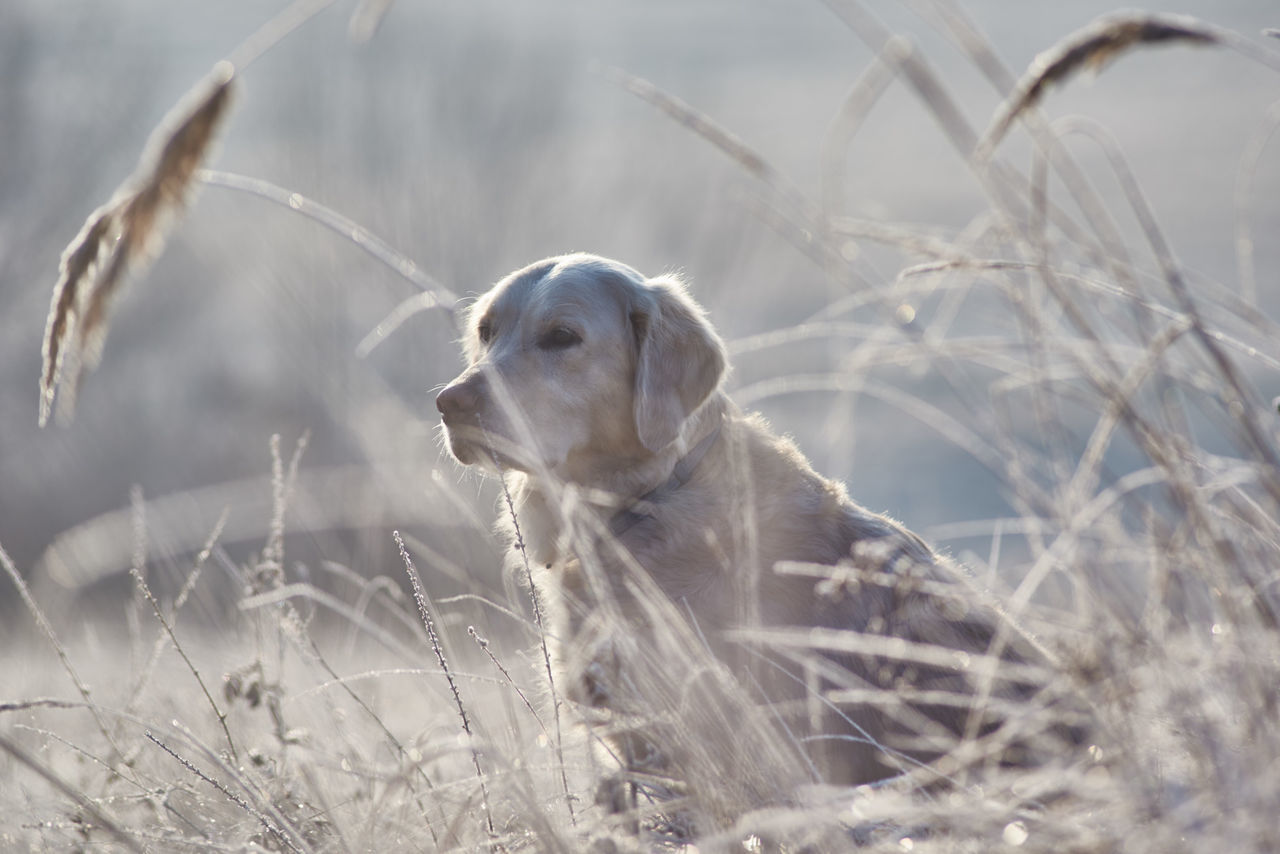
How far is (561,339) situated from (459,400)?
1.63 ft

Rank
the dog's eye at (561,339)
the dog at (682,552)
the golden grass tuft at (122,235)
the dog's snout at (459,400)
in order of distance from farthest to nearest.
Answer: the dog's eye at (561,339), the dog's snout at (459,400), the dog at (682,552), the golden grass tuft at (122,235)

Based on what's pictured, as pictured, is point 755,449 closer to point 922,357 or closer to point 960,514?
point 922,357

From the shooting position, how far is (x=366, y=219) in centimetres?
1862

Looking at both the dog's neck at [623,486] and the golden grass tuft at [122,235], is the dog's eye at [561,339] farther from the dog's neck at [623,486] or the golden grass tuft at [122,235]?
the golden grass tuft at [122,235]

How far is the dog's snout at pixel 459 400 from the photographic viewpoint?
277cm

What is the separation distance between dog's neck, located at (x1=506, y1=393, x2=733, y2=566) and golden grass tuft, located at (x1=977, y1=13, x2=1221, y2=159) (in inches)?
66.4

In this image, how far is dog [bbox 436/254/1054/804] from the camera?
1516mm

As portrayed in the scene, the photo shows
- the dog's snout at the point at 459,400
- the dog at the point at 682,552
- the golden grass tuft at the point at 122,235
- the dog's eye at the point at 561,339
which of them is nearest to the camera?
the golden grass tuft at the point at 122,235

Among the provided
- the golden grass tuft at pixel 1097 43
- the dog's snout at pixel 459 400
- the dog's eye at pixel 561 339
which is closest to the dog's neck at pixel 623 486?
the dog's snout at pixel 459 400

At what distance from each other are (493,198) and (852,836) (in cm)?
2009

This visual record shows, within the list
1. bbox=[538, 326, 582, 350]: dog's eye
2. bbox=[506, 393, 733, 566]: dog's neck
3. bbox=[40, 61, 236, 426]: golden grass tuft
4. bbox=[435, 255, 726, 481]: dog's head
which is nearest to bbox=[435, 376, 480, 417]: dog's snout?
bbox=[435, 255, 726, 481]: dog's head

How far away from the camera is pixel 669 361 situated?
303 centimetres

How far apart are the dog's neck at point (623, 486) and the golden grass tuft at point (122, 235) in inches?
58.2

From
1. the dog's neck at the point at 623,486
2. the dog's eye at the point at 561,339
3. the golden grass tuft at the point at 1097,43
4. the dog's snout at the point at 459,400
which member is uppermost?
the golden grass tuft at the point at 1097,43
